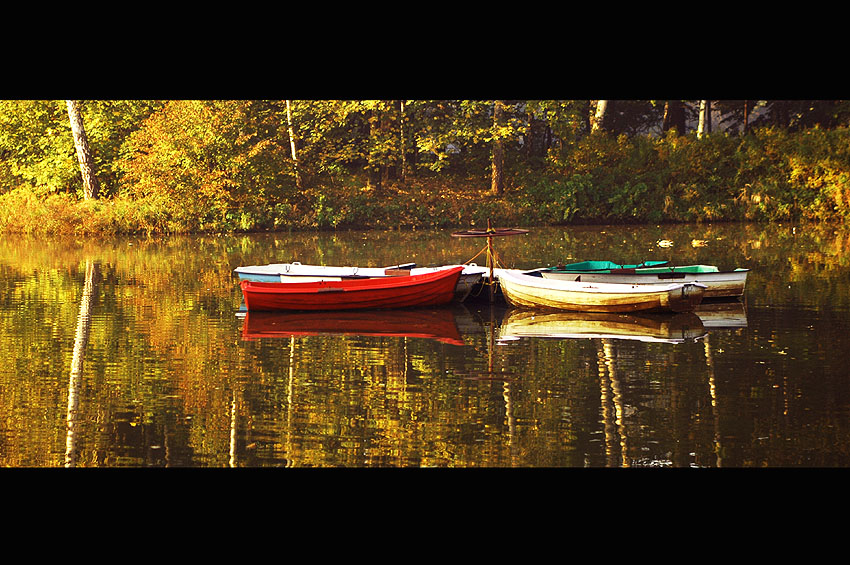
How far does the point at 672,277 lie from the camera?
21281 mm

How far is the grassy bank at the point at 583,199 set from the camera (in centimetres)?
4166

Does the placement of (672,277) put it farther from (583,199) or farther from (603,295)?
(583,199)

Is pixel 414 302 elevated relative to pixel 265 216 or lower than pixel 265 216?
lower

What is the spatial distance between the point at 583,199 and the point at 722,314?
78.6ft

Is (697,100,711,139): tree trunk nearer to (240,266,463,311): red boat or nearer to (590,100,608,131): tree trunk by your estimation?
(590,100,608,131): tree trunk

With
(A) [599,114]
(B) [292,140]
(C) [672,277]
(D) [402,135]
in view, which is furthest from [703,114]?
(C) [672,277]

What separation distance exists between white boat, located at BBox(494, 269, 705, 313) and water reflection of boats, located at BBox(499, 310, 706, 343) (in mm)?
156

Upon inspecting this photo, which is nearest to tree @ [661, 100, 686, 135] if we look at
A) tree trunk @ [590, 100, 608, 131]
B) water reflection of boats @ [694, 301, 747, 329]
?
tree trunk @ [590, 100, 608, 131]

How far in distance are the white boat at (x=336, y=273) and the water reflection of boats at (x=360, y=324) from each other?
0.68 m

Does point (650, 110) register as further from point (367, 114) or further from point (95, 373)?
point (95, 373)

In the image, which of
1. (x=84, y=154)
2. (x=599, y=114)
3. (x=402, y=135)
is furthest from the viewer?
(x=599, y=114)

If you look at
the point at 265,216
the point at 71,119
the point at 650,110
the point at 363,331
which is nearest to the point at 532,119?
the point at 650,110

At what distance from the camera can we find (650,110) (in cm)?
4928
